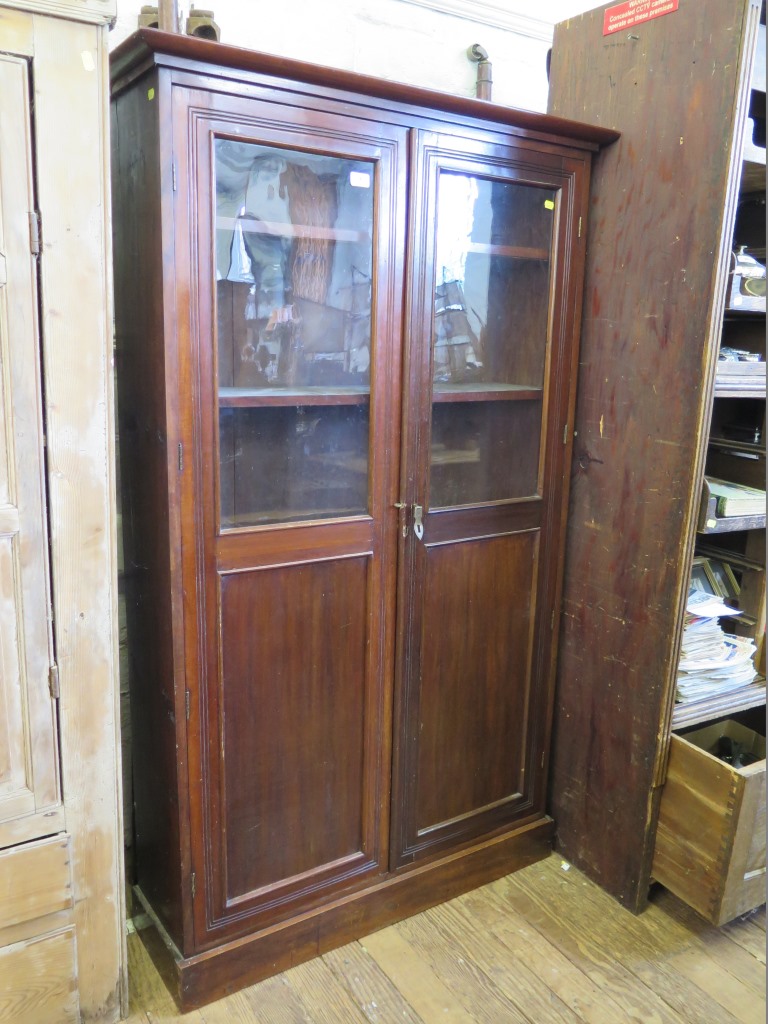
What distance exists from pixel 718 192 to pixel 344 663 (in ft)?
3.99

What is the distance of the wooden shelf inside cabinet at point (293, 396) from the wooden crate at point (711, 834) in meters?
1.06

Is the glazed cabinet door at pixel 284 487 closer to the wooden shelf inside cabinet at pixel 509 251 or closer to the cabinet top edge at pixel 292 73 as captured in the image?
the cabinet top edge at pixel 292 73

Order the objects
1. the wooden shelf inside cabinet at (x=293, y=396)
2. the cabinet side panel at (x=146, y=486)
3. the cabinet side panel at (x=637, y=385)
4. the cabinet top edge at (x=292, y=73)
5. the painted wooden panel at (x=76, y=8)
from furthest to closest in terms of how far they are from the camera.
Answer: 1. the cabinet side panel at (x=637, y=385)
2. the wooden shelf inside cabinet at (x=293, y=396)
3. the cabinet side panel at (x=146, y=486)
4. the cabinet top edge at (x=292, y=73)
5. the painted wooden panel at (x=76, y=8)

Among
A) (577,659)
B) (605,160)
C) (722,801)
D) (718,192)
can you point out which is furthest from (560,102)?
(722,801)

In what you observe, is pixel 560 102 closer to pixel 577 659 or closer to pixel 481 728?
pixel 577 659

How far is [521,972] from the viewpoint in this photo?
179 centimetres

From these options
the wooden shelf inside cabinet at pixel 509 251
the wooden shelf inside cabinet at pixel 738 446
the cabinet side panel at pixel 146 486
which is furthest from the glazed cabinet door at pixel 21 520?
the wooden shelf inside cabinet at pixel 738 446

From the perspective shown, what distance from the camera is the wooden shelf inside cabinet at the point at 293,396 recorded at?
154cm

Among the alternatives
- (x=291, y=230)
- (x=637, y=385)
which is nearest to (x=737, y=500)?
(x=637, y=385)

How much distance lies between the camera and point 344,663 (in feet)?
5.72

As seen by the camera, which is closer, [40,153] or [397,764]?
[40,153]

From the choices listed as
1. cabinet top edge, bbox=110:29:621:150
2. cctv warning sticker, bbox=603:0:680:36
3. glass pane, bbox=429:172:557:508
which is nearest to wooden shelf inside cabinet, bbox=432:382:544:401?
glass pane, bbox=429:172:557:508

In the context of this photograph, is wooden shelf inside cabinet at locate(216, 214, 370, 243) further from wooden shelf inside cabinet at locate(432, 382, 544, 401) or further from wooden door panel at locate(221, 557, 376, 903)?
wooden door panel at locate(221, 557, 376, 903)

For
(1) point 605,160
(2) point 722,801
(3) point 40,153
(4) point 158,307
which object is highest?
(1) point 605,160
